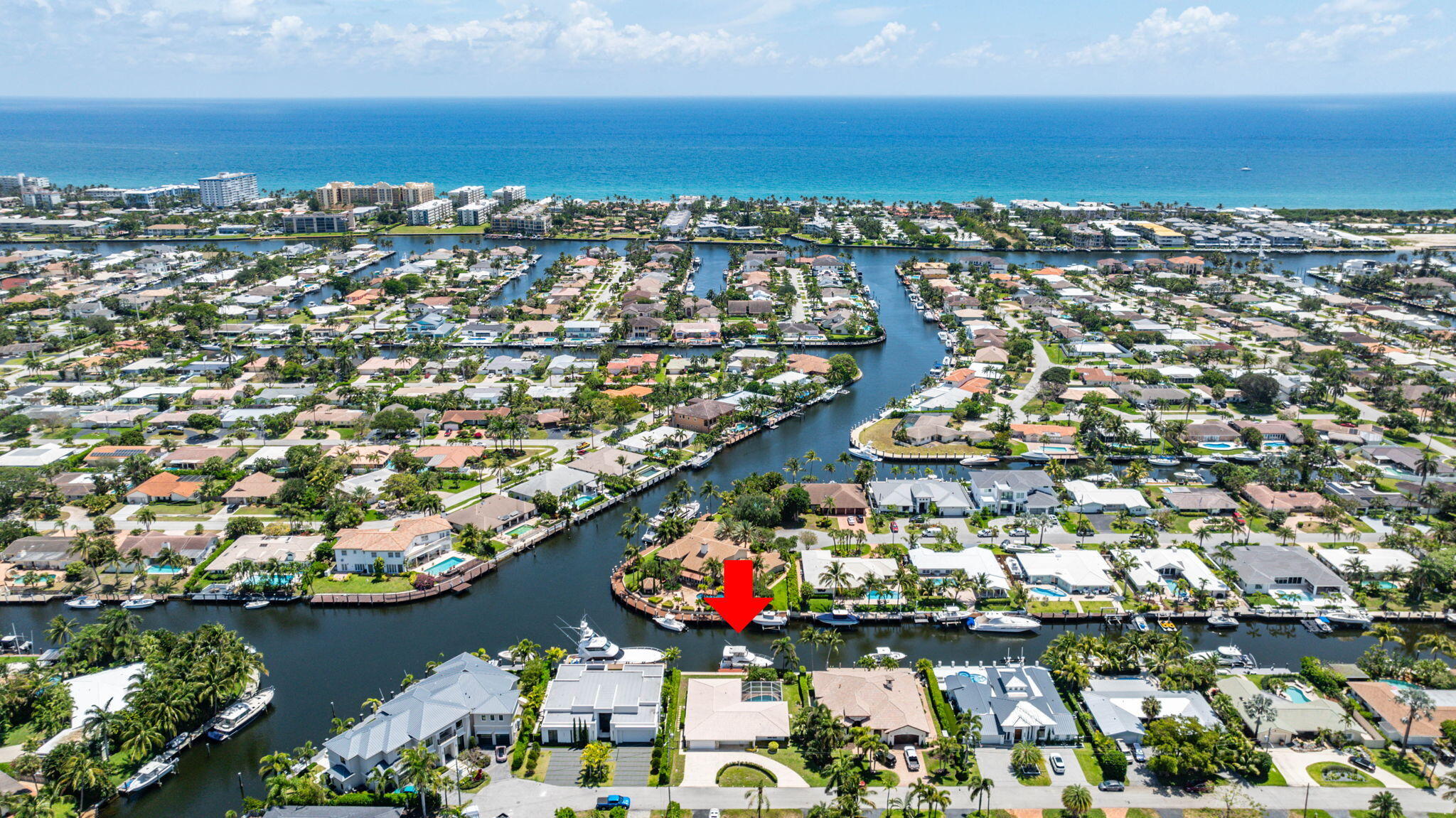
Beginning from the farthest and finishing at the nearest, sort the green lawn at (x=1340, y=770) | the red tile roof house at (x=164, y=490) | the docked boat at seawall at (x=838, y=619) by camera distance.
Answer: the red tile roof house at (x=164, y=490) → the docked boat at seawall at (x=838, y=619) → the green lawn at (x=1340, y=770)

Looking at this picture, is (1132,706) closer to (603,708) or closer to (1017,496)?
(1017,496)

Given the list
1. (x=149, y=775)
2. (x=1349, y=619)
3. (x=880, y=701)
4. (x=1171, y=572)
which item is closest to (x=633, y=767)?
(x=880, y=701)

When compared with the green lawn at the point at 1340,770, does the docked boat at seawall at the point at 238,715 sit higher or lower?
lower

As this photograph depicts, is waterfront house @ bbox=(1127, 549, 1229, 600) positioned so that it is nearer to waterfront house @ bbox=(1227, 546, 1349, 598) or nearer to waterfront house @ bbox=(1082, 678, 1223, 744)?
waterfront house @ bbox=(1227, 546, 1349, 598)

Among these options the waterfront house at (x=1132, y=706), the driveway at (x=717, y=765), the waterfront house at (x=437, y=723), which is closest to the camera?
the waterfront house at (x=437, y=723)

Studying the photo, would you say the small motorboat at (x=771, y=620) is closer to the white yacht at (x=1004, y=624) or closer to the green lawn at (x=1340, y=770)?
the white yacht at (x=1004, y=624)

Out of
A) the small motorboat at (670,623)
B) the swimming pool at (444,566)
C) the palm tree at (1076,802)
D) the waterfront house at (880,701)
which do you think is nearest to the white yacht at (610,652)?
the small motorboat at (670,623)

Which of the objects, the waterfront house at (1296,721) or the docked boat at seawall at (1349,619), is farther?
the docked boat at seawall at (1349,619)
